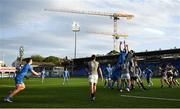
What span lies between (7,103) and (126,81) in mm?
10728

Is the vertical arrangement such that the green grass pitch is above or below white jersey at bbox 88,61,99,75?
below

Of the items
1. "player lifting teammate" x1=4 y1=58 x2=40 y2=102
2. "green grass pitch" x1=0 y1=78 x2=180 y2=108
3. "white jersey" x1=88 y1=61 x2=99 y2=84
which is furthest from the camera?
"white jersey" x1=88 y1=61 x2=99 y2=84

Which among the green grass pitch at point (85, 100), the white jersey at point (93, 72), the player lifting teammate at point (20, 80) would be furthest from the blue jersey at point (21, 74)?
the white jersey at point (93, 72)

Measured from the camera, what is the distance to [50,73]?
128375mm

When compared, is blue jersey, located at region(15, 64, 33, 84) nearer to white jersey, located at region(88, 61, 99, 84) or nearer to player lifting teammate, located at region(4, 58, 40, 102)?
player lifting teammate, located at region(4, 58, 40, 102)

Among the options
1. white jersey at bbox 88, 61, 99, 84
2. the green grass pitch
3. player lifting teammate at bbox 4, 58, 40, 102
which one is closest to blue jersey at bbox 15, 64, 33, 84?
player lifting teammate at bbox 4, 58, 40, 102

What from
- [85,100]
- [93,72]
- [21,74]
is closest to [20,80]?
[21,74]

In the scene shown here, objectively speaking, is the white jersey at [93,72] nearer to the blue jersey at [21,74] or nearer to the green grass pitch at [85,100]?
the green grass pitch at [85,100]

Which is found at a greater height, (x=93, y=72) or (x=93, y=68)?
(x=93, y=68)

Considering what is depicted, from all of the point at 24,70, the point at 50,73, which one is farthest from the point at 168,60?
the point at 24,70

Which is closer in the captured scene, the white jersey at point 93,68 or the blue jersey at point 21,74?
the blue jersey at point 21,74

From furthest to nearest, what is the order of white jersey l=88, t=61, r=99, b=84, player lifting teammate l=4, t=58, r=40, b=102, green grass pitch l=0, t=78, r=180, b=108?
white jersey l=88, t=61, r=99, b=84, player lifting teammate l=4, t=58, r=40, b=102, green grass pitch l=0, t=78, r=180, b=108

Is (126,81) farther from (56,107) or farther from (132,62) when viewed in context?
(56,107)

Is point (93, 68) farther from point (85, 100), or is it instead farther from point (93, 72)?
point (85, 100)
